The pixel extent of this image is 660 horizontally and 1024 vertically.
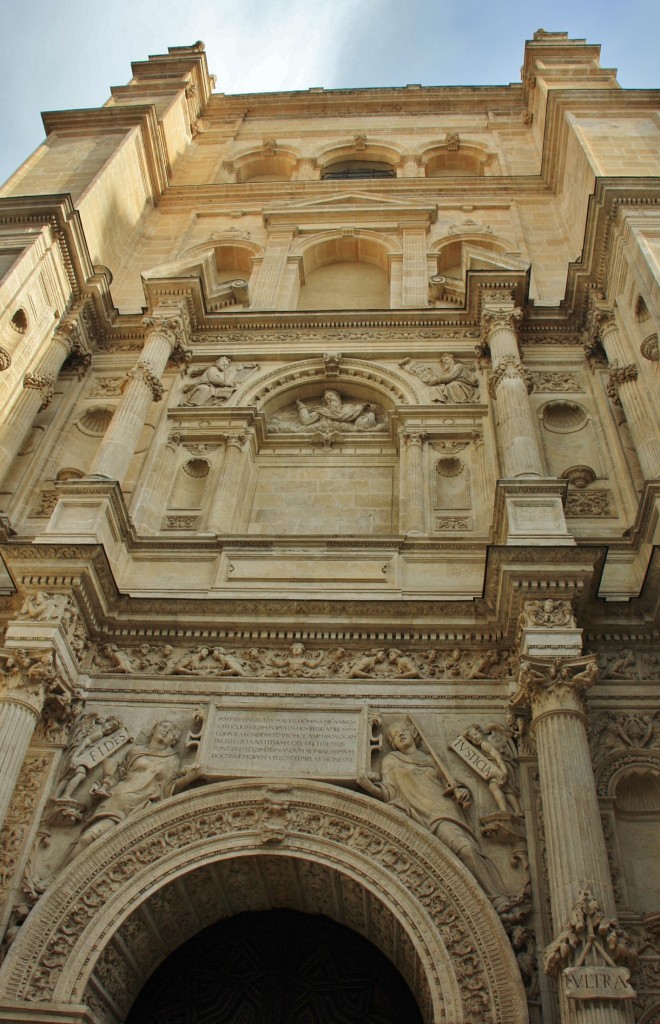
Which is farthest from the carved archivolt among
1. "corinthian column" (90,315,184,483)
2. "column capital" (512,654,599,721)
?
"corinthian column" (90,315,184,483)

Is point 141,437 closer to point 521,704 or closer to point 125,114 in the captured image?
point 521,704

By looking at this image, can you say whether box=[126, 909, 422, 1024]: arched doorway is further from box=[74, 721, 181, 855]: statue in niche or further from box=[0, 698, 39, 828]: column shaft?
box=[0, 698, 39, 828]: column shaft

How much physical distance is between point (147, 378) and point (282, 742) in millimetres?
6326

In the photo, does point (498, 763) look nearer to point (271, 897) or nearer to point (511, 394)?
point (271, 897)

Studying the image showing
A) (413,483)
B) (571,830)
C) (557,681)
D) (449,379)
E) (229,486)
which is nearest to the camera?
(571,830)

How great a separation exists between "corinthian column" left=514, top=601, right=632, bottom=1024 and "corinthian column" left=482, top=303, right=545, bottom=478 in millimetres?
2599

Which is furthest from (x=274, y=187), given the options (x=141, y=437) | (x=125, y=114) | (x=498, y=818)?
(x=498, y=818)

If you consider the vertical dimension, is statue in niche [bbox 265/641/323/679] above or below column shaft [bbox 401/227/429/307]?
below

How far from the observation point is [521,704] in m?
8.91

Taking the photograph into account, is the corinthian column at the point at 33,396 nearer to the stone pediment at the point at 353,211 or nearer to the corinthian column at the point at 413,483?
the corinthian column at the point at 413,483

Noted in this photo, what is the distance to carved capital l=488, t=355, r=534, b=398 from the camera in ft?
42.1

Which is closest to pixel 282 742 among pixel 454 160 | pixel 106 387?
pixel 106 387

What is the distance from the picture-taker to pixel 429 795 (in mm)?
8680

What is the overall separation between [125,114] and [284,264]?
513cm
